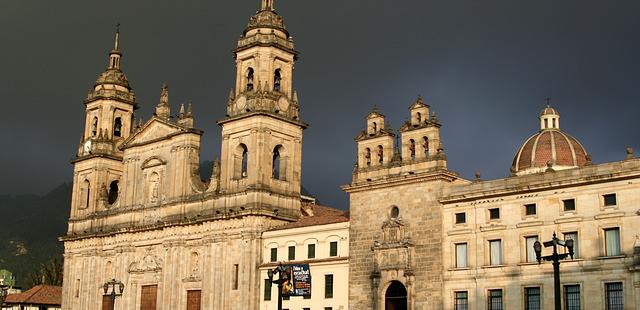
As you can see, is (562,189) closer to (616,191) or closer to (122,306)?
(616,191)

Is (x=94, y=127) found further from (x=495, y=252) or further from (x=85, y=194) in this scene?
(x=495, y=252)

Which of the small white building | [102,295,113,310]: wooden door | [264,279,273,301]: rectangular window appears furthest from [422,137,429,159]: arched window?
[102,295,113,310]: wooden door

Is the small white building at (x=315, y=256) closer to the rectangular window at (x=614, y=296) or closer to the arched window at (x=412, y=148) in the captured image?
the arched window at (x=412, y=148)

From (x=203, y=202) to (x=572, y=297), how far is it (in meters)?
32.8

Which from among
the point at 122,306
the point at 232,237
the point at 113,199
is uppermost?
the point at 113,199

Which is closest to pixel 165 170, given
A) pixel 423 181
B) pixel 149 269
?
pixel 149 269

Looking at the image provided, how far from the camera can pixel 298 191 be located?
2729 inches

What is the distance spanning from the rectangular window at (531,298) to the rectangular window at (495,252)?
242 cm

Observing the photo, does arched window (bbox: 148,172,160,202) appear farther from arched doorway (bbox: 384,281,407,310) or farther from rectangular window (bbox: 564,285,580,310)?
rectangular window (bbox: 564,285,580,310)

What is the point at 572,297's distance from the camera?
46.8m

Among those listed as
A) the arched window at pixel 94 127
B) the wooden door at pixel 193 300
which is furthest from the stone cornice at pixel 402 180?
the arched window at pixel 94 127

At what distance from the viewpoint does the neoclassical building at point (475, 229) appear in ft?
150

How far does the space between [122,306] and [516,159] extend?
3595 centimetres

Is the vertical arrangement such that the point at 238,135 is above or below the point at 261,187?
above
